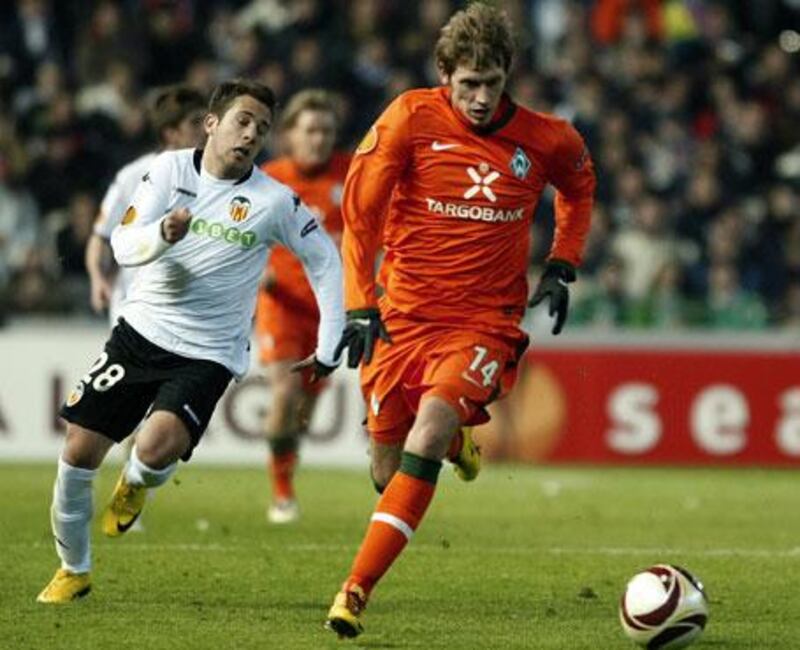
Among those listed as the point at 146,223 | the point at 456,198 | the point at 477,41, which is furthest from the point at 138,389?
the point at 477,41

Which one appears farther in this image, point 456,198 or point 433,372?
point 456,198

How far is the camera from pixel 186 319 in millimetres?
9148

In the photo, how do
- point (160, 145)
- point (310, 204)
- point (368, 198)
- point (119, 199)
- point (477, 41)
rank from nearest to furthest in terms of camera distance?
point (477, 41)
point (368, 198)
point (119, 199)
point (160, 145)
point (310, 204)

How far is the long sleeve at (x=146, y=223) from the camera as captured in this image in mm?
8531

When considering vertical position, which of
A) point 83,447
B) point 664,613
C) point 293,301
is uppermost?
point 664,613

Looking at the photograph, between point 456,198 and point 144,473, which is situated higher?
point 456,198

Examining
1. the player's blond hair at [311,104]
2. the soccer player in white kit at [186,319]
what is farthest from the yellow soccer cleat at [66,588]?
the player's blond hair at [311,104]

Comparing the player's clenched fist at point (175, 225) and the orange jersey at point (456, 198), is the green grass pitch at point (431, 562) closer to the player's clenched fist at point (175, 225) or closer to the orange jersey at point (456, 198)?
the orange jersey at point (456, 198)

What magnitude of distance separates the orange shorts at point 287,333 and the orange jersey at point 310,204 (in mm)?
41

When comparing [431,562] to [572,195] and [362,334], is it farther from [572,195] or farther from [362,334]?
[362,334]

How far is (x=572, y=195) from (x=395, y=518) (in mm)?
1862

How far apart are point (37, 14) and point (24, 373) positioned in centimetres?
435

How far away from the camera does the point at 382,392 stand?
9086mm

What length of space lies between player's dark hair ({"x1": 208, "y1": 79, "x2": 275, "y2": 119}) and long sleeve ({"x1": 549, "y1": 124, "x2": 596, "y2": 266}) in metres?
1.20
